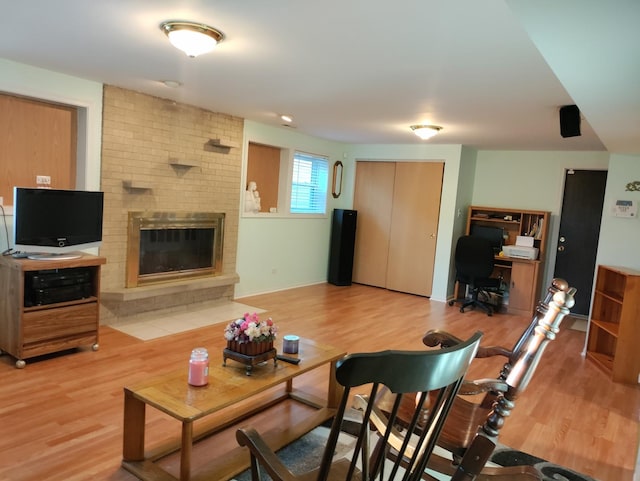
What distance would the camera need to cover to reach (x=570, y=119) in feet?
11.6

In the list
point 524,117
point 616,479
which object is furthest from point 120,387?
point 524,117

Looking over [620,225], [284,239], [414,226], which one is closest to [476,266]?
[414,226]

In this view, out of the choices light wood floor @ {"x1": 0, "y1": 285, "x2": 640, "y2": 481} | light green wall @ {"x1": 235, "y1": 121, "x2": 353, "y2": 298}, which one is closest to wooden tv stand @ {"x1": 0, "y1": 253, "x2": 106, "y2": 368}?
light wood floor @ {"x1": 0, "y1": 285, "x2": 640, "y2": 481}

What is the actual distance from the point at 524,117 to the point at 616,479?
2861 mm

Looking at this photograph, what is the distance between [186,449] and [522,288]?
16.9 feet

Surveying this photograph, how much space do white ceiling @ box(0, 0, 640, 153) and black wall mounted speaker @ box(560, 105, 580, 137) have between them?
0.10 m

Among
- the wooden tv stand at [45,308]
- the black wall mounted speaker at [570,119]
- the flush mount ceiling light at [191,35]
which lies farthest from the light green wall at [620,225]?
the wooden tv stand at [45,308]

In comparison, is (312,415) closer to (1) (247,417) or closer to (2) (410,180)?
(1) (247,417)

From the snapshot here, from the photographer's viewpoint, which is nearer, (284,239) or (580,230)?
(580,230)

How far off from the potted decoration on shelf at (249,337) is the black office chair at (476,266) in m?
4.00

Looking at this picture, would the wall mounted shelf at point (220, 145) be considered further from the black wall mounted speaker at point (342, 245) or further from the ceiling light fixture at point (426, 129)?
the black wall mounted speaker at point (342, 245)

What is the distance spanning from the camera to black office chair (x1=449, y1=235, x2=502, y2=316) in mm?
5715

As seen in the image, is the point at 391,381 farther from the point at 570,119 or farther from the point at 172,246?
the point at 172,246

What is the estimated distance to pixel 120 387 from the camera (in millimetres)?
3049
